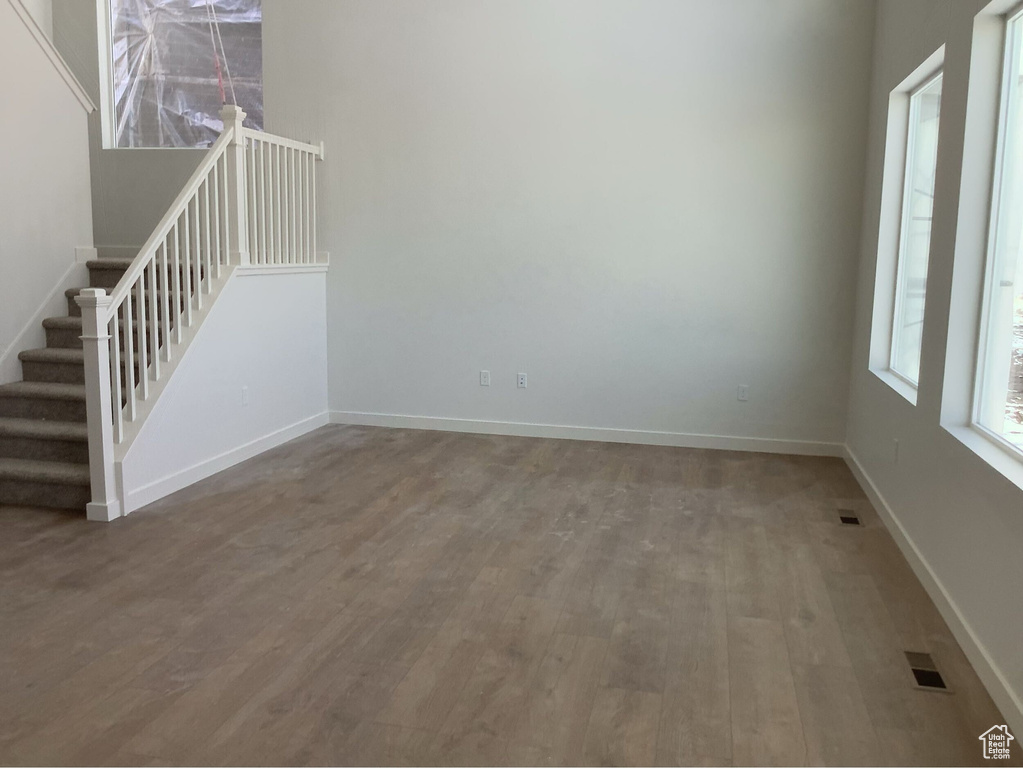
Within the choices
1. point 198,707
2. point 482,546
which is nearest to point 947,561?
point 482,546

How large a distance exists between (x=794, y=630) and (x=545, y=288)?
11.3 feet

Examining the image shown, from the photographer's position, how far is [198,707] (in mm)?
2451

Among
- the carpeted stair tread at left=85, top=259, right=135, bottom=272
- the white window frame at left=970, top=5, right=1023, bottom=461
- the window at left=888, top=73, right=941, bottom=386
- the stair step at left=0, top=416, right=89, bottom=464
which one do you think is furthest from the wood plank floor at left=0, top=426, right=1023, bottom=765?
the carpeted stair tread at left=85, top=259, right=135, bottom=272

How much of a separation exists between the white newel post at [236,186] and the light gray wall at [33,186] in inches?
44.7

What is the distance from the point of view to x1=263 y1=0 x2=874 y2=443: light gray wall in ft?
18.0

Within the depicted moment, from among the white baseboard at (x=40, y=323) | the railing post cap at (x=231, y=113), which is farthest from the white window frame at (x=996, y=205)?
the white baseboard at (x=40, y=323)

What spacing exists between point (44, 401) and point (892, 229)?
4.96 meters

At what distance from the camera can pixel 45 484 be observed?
4.29 m

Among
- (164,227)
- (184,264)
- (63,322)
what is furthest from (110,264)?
(164,227)

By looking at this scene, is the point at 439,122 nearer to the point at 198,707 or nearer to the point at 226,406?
the point at 226,406

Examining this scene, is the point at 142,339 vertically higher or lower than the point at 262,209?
lower

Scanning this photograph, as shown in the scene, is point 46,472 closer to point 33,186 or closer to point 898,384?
point 33,186

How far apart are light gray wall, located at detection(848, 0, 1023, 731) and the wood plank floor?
6.6 inches

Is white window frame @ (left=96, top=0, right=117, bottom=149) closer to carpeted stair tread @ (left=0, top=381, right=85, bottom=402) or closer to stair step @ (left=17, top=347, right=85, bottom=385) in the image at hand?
stair step @ (left=17, top=347, right=85, bottom=385)
